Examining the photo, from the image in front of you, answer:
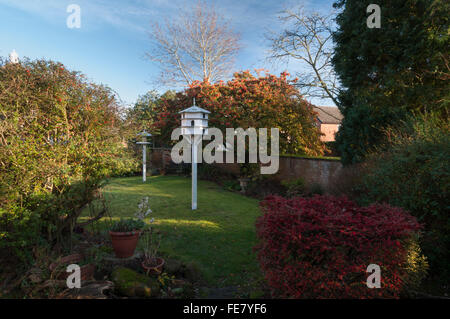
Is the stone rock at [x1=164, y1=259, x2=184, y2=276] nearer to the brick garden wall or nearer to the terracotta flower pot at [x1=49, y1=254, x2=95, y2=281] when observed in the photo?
the terracotta flower pot at [x1=49, y1=254, x2=95, y2=281]

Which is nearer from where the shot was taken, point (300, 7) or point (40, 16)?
point (40, 16)

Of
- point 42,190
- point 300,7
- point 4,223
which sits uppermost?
point 300,7

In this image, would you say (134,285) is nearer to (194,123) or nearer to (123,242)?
(123,242)

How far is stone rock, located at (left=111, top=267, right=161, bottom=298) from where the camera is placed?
3602 mm

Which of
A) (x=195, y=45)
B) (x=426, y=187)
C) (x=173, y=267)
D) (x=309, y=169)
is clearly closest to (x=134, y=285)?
(x=173, y=267)

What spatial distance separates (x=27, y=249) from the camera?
4094 millimetres

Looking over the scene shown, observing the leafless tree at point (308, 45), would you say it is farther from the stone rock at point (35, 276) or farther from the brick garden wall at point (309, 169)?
the stone rock at point (35, 276)

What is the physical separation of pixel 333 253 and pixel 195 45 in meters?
21.3

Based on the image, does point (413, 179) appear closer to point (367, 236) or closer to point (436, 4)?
point (367, 236)

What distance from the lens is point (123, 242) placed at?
15.1 ft

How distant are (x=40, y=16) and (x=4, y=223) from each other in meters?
6.10

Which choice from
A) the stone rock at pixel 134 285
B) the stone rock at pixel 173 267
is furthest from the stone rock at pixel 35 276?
the stone rock at pixel 173 267

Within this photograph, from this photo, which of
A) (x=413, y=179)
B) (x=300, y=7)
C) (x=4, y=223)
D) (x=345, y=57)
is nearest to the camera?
(x=4, y=223)
